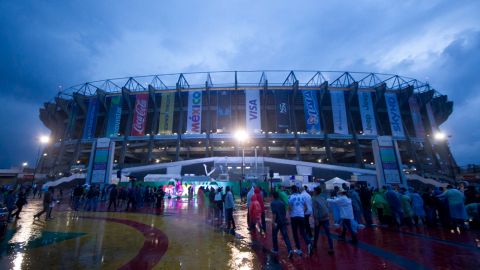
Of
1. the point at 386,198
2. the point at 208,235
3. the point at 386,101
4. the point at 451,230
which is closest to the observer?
the point at 208,235

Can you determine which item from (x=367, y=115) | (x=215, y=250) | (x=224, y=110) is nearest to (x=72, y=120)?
(x=224, y=110)

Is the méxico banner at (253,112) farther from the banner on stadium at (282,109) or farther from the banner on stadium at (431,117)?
the banner on stadium at (431,117)

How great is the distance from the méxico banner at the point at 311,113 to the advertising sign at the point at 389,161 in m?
25.7

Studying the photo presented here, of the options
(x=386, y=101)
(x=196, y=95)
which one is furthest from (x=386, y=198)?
(x=386, y=101)

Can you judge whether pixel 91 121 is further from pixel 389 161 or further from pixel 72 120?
pixel 389 161

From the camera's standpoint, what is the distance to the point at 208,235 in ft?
27.6

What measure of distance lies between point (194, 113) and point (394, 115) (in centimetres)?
4180

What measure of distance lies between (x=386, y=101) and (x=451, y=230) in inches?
1882

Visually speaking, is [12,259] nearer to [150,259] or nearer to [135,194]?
[150,259]

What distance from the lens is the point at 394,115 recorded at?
47219 millimetres

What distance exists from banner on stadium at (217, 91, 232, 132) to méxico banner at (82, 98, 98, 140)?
91.2 ft

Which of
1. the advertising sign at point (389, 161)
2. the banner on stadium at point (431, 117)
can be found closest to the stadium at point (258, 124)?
the banner on stadium at point (431, 117)

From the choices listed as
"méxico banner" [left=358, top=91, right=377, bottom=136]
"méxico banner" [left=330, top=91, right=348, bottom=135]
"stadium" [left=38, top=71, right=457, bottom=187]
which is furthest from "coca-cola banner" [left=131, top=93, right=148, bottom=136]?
"méxico banner" [left=358, top=91, right=377, bottom=136]

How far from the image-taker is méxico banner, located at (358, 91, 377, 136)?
45875mm
